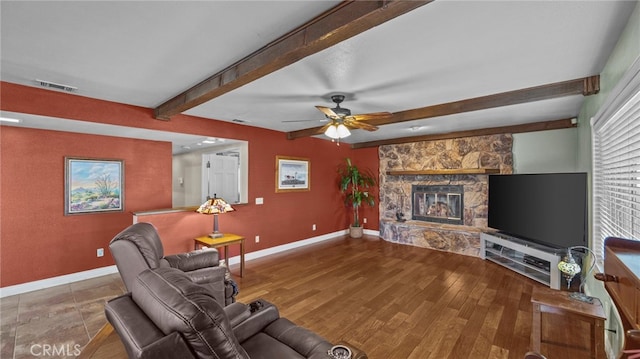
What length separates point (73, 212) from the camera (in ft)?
12.3

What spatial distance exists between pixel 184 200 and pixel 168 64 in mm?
4958

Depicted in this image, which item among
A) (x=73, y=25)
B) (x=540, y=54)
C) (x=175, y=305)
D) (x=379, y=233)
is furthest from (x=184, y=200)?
(x=540, y=54)

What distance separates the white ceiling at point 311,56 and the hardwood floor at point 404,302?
241 cm

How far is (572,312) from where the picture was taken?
186 centimetres

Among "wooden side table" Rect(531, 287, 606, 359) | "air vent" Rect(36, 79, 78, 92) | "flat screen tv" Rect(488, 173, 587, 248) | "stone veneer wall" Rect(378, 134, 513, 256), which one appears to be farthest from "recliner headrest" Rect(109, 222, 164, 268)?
"stone veneer wall" Rect(378, 134, 513, 256)

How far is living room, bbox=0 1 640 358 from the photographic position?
3.05m

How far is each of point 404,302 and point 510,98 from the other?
2.61m

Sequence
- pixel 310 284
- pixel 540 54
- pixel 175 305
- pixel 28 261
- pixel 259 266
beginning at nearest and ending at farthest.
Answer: pixel 175 305, pixel 540 54, pixel 28 261, pixel 310 284, pixel 259 266

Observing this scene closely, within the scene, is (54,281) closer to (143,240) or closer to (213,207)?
(213,207)

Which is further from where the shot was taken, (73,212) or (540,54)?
(73,212)

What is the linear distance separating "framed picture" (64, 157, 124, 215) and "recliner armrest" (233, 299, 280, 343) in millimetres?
3622

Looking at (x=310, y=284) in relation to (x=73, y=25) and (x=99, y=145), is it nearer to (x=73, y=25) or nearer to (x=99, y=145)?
(x=73, y=25)

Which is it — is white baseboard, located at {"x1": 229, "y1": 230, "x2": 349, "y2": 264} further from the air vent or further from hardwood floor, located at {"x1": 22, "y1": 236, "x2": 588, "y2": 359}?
the air vent

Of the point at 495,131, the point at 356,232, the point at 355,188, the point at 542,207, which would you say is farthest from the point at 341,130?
the point at 356,232
